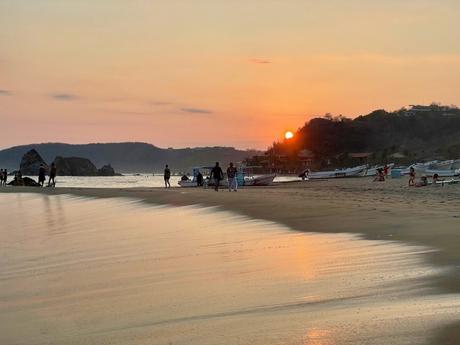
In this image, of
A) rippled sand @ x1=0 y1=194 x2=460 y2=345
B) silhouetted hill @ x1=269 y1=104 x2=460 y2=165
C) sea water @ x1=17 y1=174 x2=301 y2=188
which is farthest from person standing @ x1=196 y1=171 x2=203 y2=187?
silhouetted hill @ x1=269 y1=104 x2=460 y2=165

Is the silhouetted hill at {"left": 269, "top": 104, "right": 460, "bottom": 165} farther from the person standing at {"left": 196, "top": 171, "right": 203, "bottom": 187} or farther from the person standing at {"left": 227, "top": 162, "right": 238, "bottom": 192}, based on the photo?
the person standing at {"left": 227, "top": 162, "right": 238, "bottom": 192}

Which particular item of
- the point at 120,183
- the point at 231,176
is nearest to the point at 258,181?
the point at 231,176

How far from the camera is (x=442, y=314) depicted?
15.4 ft

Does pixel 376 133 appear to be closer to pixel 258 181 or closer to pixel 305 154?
pixel 305 154

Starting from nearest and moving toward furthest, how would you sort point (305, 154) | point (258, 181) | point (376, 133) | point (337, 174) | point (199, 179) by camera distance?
point (199, 179), point (258, 181), point (337, 174), point (305, 154), point (376, 133)

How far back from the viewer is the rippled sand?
4.52 metres

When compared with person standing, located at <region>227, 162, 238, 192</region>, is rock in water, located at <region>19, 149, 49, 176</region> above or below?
above

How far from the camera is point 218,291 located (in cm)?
615

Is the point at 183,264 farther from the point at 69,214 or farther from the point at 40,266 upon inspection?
the point at 69,214

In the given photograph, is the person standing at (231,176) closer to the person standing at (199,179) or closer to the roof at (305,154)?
the person standing at (199,179)

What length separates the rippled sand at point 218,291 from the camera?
4.52m

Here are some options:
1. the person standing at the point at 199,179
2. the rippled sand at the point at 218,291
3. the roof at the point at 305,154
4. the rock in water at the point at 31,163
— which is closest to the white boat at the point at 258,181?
the person standing at the point at 199,179

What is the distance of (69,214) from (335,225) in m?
9.66

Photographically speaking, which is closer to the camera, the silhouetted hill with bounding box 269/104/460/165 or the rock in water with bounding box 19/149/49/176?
the rock in water with bounding box 19/149/49/176
